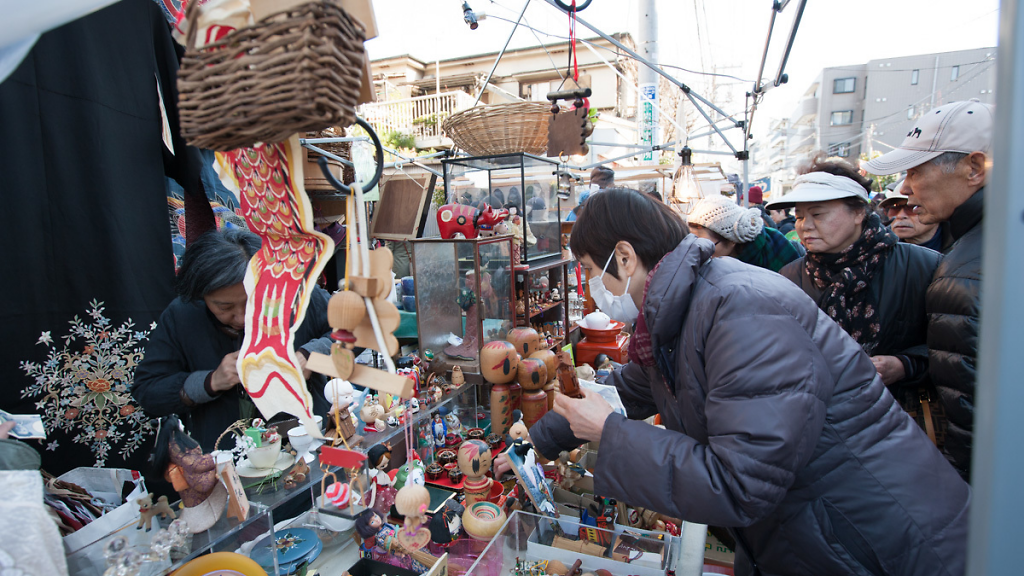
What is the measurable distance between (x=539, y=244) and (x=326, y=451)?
9.45 feet

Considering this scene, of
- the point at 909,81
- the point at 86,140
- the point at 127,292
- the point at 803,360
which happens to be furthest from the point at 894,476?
the point at 909,81

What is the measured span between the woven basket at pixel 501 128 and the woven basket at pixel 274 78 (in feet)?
8.21

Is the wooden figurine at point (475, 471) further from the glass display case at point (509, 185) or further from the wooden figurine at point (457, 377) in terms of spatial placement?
the glass display case at point (509, 185)

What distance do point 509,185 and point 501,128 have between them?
506 millimetres

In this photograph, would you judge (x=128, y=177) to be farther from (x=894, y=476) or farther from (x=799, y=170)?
(x=799, y=170)

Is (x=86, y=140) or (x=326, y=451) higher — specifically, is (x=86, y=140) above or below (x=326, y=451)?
above

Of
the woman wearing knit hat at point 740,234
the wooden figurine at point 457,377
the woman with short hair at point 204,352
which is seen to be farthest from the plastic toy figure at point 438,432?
the woman wearing knit hat at point 740,234

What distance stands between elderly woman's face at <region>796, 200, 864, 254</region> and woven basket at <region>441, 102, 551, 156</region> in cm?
169

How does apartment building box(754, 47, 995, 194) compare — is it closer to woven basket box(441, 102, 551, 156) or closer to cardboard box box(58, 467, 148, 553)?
woven basket box(441, 102, 551, 156)

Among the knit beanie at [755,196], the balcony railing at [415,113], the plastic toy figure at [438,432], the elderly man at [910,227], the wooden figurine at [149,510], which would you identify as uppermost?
the balcony railing at [415,113]

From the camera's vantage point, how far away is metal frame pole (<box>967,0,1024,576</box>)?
1.42ft

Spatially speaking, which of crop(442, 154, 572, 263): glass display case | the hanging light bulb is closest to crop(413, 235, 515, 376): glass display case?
crop(442, 154, 572, 263): glass display case

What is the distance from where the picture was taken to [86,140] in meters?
1.93

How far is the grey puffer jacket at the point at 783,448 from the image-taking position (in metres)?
1.11
